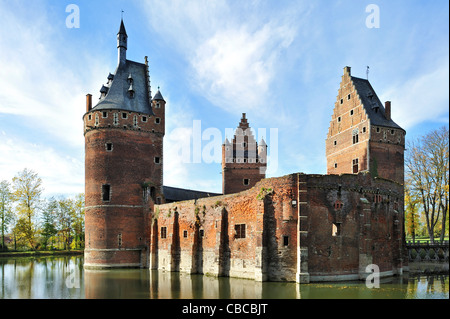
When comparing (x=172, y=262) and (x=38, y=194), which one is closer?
(x=172, y=262)

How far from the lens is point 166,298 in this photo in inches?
746

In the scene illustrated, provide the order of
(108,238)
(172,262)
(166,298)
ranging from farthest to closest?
1. (108,238)
2. (172,262)
3. (166,298)

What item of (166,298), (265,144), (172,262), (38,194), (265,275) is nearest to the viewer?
(166,298)

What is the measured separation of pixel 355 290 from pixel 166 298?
10.1 metres

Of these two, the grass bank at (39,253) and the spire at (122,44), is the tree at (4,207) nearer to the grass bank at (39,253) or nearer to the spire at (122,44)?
the grass bank at (39,253)

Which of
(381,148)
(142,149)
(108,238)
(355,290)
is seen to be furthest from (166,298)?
(381,148)

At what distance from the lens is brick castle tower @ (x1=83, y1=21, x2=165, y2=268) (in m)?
33.9

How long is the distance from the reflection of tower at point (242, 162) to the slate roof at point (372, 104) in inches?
471

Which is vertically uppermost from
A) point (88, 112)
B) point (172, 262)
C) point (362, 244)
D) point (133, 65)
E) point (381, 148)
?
point (133, 65)

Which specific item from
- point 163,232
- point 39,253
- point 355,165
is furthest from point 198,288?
point 39,253

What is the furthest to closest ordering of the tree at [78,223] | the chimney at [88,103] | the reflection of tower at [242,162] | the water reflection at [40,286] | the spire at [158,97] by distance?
1. the tree at [78,223]
2. the reflection of tower at [242,162]
3. the spire at [158,97]
4. the chimney at [88,103]
5. the water reflection at [40,286]

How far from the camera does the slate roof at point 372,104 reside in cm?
3575

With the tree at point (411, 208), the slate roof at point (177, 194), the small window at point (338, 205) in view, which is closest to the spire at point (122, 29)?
the slate roof at point (177, 194)

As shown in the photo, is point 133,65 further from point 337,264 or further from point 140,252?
point 337,264
